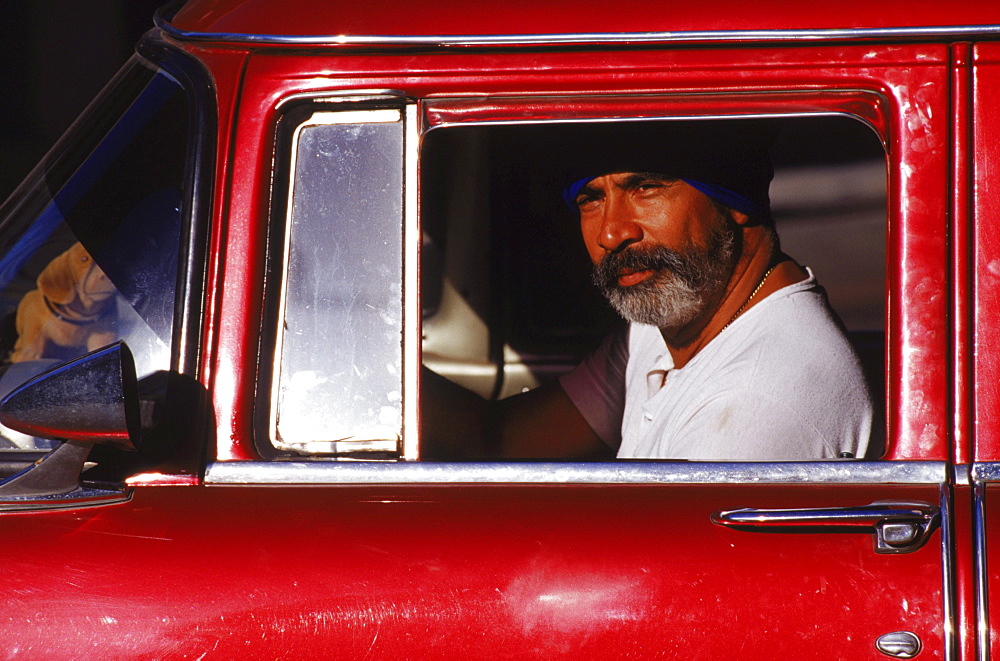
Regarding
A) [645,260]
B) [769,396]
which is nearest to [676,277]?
[645,260]

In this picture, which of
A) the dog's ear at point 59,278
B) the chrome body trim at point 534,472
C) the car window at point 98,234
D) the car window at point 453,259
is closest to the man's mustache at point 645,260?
the car window at point 453,259

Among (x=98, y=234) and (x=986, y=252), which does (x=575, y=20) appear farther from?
(x=98, y=234)

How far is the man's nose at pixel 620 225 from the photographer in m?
2.08

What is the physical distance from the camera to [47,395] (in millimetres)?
1236

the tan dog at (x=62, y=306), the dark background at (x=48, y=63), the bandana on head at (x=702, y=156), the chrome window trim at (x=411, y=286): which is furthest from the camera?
the dark background at (x=48, y=63)

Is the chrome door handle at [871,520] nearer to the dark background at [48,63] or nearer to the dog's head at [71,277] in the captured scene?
the dog's head at [71,277]

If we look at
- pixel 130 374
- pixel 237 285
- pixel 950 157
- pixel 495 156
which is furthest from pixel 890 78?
pixel 495 156

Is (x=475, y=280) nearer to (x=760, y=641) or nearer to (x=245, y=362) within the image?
(x=245, y=362)

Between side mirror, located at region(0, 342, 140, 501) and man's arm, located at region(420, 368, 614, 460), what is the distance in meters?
0.88

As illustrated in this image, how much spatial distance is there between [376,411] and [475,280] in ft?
6.61

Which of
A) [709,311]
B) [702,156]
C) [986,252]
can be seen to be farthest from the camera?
[709,311]

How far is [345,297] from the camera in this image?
1.45m

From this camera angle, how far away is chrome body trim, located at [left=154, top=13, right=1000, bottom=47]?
1363 millimetres

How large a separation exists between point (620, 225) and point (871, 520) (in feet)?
3.23
